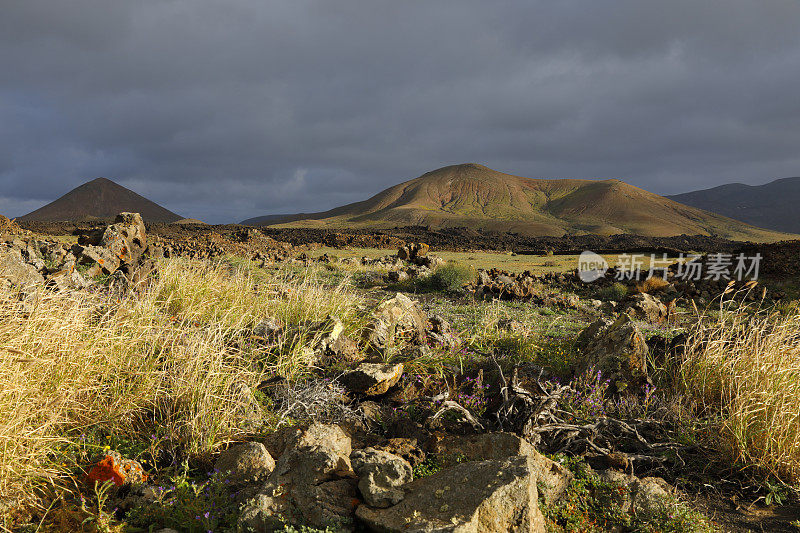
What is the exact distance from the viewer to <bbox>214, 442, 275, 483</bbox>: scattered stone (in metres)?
2.96

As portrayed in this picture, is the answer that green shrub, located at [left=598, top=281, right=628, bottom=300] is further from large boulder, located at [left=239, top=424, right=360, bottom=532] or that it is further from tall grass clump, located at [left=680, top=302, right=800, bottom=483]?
large boulder, located at [left=239, top=424, right=360, bottom=532]

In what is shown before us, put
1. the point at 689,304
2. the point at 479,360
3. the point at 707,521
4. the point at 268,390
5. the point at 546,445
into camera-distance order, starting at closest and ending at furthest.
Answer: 1. the point at 707,521
2. the point at 546,445
3. the point at 268,390
4. the point at 479,360
5. the point at 689,304

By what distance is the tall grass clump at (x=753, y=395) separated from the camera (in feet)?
11.7

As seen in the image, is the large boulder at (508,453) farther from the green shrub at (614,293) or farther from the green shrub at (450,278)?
the green shrub at (614,293)

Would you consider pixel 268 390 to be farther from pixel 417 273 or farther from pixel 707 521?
pixel 417 273

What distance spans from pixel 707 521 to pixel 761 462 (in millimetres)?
962

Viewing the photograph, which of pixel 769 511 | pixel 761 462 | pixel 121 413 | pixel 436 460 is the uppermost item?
pixel 121 413

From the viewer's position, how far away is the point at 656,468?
3615mm

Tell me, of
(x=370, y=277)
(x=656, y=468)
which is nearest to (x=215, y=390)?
(x=656, y=468)

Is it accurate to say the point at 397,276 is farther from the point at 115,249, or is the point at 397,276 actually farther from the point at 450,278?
the point at 115,249

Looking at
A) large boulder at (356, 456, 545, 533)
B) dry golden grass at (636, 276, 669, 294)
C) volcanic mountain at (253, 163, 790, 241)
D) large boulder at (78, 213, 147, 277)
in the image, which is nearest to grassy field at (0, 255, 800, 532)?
large boulder at (356, 456, 545, 533)

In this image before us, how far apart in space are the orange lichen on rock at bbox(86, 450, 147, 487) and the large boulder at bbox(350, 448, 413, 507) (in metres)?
1.50

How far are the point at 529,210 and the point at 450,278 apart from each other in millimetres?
145516

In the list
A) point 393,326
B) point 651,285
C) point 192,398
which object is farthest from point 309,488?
point 651,285
